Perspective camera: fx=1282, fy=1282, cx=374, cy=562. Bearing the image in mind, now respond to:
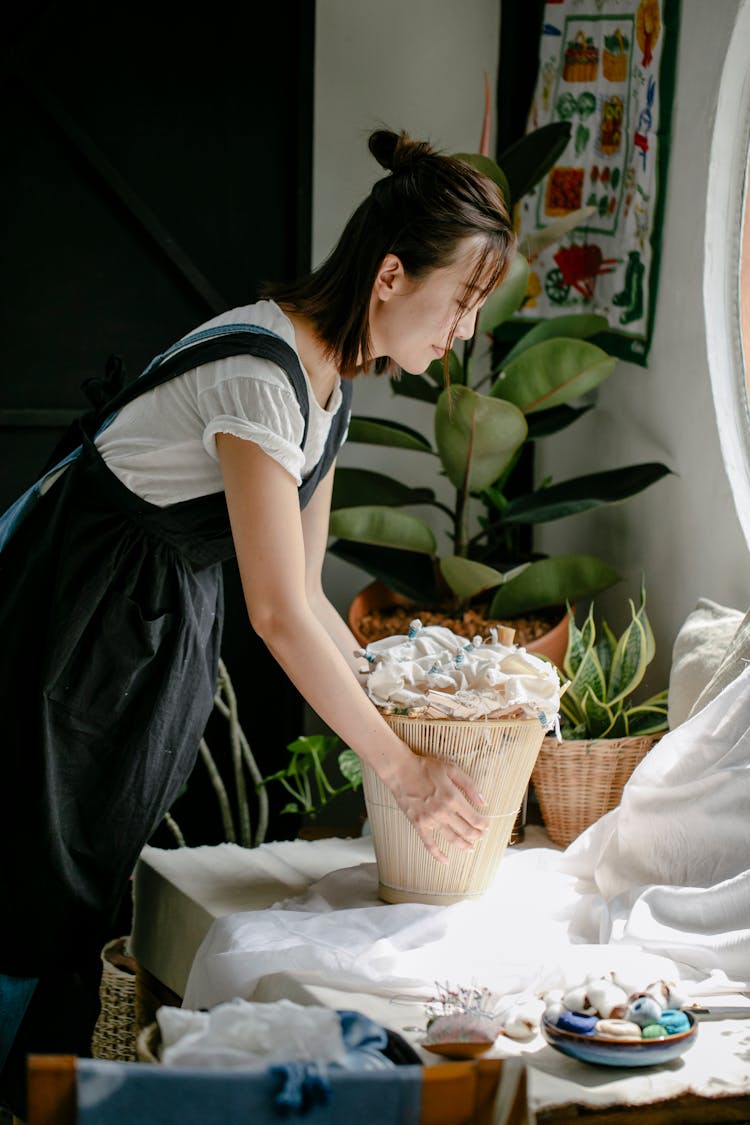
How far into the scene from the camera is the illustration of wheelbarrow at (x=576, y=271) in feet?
10.0

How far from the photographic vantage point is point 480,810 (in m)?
1.79

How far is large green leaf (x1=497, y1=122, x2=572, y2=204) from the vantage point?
279 centimetres

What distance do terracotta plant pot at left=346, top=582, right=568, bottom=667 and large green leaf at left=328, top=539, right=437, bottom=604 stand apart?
5 cm

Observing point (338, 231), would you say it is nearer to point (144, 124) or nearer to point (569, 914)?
point (144, 124)

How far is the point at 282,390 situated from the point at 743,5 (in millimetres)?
1348

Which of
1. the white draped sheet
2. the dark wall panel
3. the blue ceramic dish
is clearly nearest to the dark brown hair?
the white draped sheet

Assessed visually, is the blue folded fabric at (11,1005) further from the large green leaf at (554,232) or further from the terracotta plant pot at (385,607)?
the large green leaf at (554,232)

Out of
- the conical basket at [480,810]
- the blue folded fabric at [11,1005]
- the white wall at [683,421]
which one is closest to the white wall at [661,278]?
the white wall at [683,421]

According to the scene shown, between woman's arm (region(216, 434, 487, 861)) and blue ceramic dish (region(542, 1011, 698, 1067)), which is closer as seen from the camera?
blue ceramic dish (region(542, 1011, 698, 1067))

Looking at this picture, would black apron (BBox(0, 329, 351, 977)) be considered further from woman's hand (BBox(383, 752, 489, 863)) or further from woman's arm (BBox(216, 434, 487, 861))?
woman's hand (BBox(383, 752, 489, 863))

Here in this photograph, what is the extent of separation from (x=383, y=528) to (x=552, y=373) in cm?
49

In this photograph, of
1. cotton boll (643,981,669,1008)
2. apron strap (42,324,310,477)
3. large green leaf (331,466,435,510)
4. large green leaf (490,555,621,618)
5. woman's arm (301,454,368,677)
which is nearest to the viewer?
cotton boll (643,981,669,1008)

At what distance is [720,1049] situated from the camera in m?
1.39

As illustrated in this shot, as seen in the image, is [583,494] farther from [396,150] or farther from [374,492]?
[396,150]
